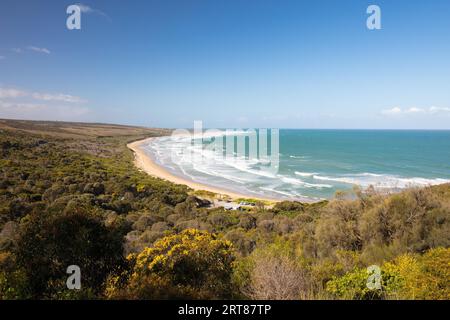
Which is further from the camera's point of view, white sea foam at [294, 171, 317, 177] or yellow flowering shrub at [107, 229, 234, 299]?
white sea foam at [294, 171, 317, 177]

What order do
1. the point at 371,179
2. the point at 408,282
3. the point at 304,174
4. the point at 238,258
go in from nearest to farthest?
1. the point at 408,282
2. the point at 238,258
3. the point at 371,179
4. the point at 304,174

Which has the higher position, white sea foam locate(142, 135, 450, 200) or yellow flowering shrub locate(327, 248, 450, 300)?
yellow flowering shrub locate(327, 248, 450, 300)

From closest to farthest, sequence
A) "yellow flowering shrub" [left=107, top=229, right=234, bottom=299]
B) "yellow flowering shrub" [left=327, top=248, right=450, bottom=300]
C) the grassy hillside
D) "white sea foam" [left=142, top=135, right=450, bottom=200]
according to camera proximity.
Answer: "yellow flowering shrub" [left=327, top=248, right=450, bottom=300], the grassy hillside, "yellow flowering shrub" [left=107, top=229, right=234, bottom=299], "white sea foam" [left=142, top=135, right=450, bottom=200]

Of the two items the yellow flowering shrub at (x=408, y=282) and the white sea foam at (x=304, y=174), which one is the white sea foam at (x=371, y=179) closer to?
the white sea foam at (x=304, y=174)

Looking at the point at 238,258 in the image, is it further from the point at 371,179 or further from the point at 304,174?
the point at 304,174

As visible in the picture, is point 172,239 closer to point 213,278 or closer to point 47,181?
point 213,278

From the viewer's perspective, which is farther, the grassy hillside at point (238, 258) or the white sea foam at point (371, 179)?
the white sea foam at point (371, 179)

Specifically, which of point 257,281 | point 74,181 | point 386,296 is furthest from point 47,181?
point 386,296

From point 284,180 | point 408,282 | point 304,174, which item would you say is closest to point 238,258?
→ point 408,282

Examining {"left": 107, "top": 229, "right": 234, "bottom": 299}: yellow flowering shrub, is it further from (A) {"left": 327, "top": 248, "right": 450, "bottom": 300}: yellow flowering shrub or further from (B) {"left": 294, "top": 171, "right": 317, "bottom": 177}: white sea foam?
(B) {"left": 294, "top": 171, "right": 317, "bottom": 177}: white sea foam

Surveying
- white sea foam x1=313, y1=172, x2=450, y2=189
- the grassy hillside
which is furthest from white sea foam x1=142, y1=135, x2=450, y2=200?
the grassy hillside

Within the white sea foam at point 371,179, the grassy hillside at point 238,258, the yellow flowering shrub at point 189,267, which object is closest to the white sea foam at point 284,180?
the white sea foam at point 371,179
